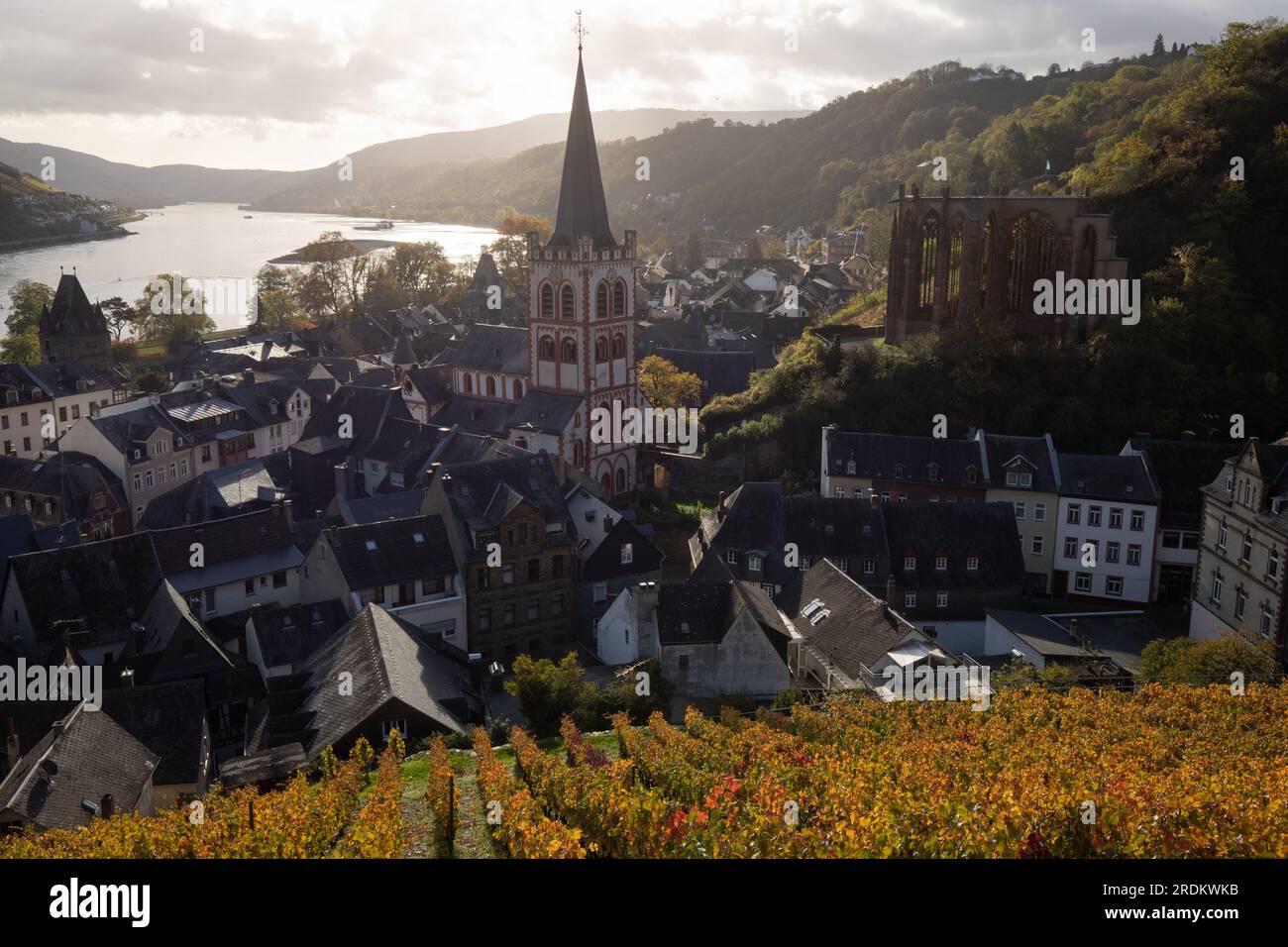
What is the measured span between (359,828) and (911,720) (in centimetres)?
1636

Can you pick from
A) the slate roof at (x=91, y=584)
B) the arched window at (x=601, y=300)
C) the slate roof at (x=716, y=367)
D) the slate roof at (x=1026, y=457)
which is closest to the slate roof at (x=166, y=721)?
the slate roof at (x=91, y=584)

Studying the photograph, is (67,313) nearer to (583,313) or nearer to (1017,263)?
(583,313)

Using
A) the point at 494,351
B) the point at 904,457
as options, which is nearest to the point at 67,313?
the point at 494,351

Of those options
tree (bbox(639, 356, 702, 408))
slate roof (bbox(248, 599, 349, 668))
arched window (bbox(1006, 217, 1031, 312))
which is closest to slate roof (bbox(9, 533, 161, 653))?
slate roof (bbox(248, 599, 349, 668))

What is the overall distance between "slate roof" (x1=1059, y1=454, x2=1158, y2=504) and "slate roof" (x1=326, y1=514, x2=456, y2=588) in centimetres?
2858

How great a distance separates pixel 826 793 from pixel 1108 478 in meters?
35.3

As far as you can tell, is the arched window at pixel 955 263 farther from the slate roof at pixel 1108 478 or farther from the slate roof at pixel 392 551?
the slate roof at pixel 392 551

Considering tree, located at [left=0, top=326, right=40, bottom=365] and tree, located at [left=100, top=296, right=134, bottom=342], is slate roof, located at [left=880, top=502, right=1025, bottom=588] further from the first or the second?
tree, located at [left=100, top=296, right=134, bottom=342]

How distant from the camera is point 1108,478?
49.2 m

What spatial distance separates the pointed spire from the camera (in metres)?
67.3

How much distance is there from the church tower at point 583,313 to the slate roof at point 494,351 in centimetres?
423
